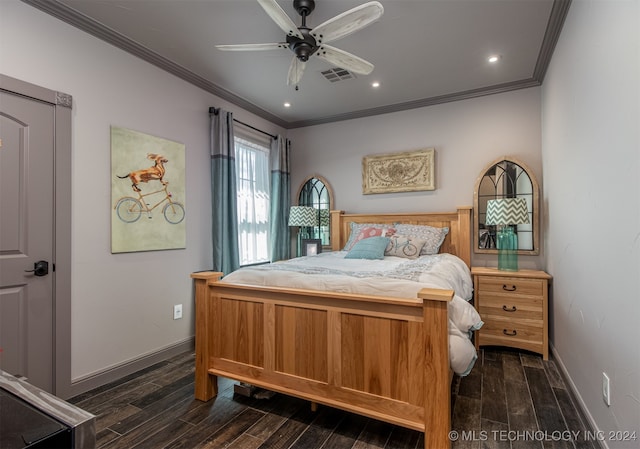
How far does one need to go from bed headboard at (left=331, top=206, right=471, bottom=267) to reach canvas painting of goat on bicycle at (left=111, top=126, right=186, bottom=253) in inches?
78.0

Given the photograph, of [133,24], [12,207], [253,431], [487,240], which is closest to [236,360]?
[253,431]

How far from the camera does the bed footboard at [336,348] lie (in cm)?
149

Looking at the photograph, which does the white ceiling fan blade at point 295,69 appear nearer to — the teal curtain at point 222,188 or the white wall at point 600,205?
the teal curtain at point 222,188

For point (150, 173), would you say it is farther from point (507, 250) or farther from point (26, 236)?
point (507, 250)

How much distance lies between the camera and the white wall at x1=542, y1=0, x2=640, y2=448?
4.13ft

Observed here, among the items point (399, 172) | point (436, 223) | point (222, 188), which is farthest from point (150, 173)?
point (436, 223)

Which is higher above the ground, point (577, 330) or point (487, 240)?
point (487, 240)

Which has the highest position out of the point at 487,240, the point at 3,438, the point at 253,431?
the point at 487,240

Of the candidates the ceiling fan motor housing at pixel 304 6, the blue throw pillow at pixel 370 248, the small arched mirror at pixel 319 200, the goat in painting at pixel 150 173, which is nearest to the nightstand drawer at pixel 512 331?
the blue throw pillow at pixel 370 248

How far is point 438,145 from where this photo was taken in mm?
3812

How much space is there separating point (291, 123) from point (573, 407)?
167 inches

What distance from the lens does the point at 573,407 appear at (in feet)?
6.47

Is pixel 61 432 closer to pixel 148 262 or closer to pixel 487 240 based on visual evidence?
pixel 148 262

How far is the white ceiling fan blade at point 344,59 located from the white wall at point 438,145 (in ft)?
5.80
